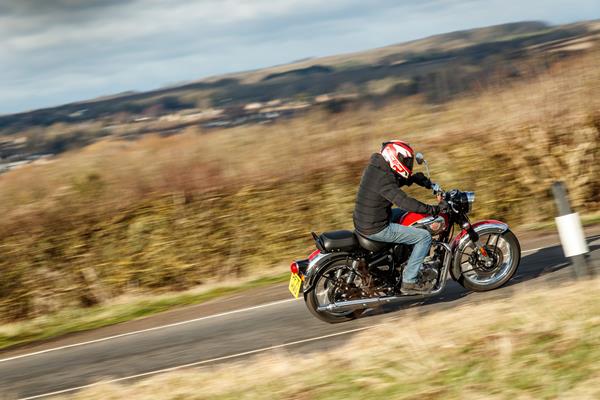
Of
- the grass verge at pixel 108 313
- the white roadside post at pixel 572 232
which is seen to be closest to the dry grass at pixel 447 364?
the white roadside post at pixel 572 232

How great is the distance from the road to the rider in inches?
20.8

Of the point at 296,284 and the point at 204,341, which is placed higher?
the point at 296,284

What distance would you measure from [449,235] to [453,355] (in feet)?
11.0

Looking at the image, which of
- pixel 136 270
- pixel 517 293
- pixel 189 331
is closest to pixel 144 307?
pixel 136 270

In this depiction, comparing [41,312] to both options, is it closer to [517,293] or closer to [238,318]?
[238,318]

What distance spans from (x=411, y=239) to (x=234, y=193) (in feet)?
24.9

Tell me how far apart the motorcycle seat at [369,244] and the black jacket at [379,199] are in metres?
0.06

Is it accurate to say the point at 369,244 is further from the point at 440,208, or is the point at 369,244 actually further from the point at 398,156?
the point at 398,156

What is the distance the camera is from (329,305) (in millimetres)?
9430

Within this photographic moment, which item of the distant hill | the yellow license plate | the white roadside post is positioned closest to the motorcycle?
the yellow license plate

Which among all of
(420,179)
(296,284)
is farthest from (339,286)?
(420,179)

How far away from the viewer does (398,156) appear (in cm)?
922

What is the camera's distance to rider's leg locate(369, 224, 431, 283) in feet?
30.5

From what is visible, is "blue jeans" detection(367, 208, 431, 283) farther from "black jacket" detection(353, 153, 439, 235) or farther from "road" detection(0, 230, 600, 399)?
"road" detection(0, 230, 600, 399)
